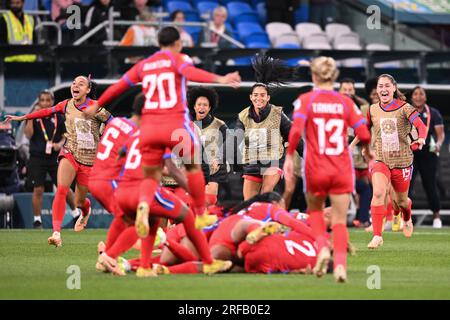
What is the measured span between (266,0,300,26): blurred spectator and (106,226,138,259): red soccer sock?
15.9 metres

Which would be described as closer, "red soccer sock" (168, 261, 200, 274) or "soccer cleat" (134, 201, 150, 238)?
"soccer cleat" (134, 201, 150, 238)

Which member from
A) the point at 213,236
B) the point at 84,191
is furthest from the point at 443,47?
the point at 213,236

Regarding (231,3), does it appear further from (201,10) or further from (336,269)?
(336,269)

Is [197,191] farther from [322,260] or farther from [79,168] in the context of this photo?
[79,168]

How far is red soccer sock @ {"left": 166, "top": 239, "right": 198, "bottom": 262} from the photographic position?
11219 mm

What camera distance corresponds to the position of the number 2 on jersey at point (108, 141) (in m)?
11.7

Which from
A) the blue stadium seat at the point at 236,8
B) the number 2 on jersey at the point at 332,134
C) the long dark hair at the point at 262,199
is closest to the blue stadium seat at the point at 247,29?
the blue stadium seat at the point at 236,8

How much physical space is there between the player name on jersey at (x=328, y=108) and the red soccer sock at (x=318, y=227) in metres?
0.95

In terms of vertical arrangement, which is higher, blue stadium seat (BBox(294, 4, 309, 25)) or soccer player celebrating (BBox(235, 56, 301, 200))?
blue stadium seat (BBox(294, 4, 309, 25))

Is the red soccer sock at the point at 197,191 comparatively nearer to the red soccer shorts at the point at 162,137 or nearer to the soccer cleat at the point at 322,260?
the red soccer shorts at the point at 162,137

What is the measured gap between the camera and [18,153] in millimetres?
21375

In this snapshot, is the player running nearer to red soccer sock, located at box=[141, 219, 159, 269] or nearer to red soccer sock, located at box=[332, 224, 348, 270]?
red soccer sock, located at box=[332, 224, 348, 270]

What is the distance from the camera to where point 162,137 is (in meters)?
10.8

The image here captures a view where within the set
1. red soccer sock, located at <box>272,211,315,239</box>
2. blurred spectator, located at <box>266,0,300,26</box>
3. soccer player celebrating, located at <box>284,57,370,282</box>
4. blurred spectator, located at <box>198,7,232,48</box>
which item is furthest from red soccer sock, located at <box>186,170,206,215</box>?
blurred spectator, located at <box>266,0,300,26</box>
